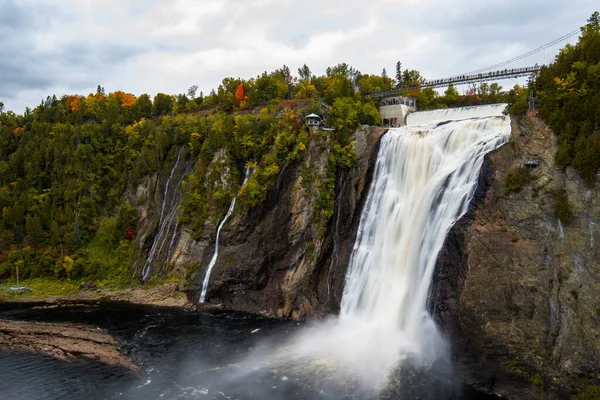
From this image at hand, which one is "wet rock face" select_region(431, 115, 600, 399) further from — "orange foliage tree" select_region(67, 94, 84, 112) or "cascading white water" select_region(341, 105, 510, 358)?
"orange foliage tree" select_region(67, 94, 84, 112)

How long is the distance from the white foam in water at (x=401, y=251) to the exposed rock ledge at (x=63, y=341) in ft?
39.6

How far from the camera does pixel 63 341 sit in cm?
3409

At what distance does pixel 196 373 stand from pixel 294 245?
15170 mm

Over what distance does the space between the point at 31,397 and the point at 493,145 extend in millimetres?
33384

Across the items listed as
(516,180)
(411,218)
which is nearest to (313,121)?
(411,218)

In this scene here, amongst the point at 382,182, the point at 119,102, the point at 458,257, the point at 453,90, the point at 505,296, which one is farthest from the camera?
the point at 119,102

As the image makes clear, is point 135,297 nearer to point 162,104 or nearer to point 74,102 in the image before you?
point 162,104

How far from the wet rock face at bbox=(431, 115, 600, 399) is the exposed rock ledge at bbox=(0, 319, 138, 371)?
22.0 m

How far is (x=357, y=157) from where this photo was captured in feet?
134

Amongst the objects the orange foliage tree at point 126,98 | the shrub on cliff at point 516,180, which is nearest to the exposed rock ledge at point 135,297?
the shrub on cliff at point 516,180

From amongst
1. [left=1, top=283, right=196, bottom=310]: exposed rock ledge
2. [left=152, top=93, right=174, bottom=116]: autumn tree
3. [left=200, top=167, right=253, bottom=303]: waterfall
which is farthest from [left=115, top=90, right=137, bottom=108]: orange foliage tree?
[left=200, top=167, right=253, bottom=303]: waterfall

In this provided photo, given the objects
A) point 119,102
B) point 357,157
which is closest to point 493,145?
point 357,157

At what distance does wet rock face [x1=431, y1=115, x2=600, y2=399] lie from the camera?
2317 centimetres

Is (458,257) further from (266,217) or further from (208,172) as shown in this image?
→ (208,172)
